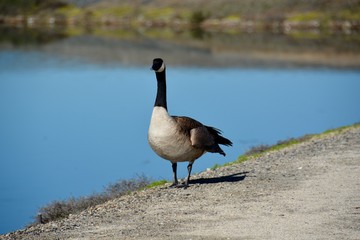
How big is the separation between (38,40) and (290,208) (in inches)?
2612

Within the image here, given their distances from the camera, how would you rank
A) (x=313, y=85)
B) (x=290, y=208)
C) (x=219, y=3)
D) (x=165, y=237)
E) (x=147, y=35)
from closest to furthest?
1. (x=165, y=237)
2. (x=290, y=208)
3. (x=313, y=85)
4. (x=147, y=35)
5. (x=219, y=3)

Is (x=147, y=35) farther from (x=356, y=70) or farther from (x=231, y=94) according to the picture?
(x=231, y=94)

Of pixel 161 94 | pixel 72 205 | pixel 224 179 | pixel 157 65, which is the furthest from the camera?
pixel 72 205

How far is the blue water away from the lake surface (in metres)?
0.04

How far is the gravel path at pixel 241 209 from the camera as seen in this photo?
9969 millimetres

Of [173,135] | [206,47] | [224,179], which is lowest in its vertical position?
[206,47]

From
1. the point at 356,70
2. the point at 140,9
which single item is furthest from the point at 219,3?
the point at 356,70

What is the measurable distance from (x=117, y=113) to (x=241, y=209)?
67.2ft

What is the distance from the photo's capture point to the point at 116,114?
3108 centimetres

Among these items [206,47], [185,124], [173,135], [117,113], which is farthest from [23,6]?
[173,135]

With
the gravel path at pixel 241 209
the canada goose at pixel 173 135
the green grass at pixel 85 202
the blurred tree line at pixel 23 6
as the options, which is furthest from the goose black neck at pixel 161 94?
the blurred tree line at pixel 23 6

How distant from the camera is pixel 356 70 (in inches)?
1993

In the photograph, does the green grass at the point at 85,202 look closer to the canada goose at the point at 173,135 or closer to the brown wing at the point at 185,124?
the canada goose at the point at 173,135

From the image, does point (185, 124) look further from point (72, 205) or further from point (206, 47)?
point (206, 47)
